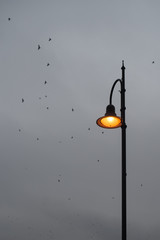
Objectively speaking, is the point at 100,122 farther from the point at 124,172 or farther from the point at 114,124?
the point at 124,172

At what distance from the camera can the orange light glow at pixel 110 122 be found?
866cm

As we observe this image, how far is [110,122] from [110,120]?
0.05 metres

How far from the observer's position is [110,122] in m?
8.82

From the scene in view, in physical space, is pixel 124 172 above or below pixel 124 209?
above

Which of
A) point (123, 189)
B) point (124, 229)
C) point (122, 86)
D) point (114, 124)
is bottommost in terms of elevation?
point (124, 229)

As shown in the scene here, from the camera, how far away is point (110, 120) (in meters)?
8.80

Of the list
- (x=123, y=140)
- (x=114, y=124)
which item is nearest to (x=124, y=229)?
(x=123, y=140)

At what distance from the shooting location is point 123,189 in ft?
24.7

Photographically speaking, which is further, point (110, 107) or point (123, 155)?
point (110, 107)

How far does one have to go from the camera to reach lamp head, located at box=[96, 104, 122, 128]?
8672mm

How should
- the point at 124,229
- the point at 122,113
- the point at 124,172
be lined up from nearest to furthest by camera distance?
the point at 124,229 → the point at 124,172 → the point at 122,113

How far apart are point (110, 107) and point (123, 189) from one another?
230 cm

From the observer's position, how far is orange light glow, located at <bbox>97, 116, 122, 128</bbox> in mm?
8664

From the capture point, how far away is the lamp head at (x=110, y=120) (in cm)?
867
